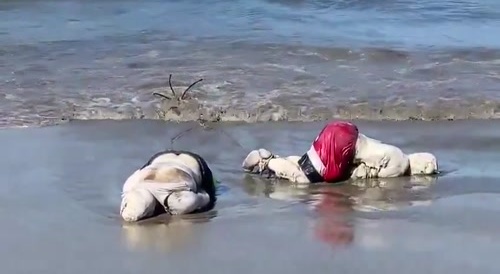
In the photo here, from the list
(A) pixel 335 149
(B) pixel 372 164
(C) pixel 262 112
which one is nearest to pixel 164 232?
(A) pixel 335 149

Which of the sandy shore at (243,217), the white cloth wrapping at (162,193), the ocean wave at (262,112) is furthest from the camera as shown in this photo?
the ocean wave at (262,112)

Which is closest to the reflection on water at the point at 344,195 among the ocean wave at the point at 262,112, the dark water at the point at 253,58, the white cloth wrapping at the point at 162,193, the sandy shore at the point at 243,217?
the sandy shore at the point at 243,217

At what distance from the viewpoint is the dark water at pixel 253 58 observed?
6844 millimetres

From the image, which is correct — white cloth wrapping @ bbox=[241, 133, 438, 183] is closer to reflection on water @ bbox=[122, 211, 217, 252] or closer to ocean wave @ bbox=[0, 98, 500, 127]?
reflection on water @ bbox=[122, 211, 217, 252]

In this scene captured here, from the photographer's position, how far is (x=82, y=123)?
6.32 metres

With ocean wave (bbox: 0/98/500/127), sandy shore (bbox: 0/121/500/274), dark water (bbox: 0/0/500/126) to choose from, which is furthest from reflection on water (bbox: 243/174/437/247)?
dark water (bbox: 0/0/500/126)

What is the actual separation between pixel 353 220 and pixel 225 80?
143 inches

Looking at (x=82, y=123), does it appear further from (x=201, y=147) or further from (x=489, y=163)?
(x=489, y=163)

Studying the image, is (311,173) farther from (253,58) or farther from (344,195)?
(253,58)

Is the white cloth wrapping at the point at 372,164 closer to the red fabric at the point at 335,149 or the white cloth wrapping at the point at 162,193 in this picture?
the red fabric at the point at 335,149

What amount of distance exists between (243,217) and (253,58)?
466 cm

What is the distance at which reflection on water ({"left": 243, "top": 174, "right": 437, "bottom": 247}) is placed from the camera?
13.6ft

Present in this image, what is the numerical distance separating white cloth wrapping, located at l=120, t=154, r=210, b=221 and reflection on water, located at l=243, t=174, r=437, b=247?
1.50ft

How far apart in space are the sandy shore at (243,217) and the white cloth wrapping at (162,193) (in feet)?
0.23
